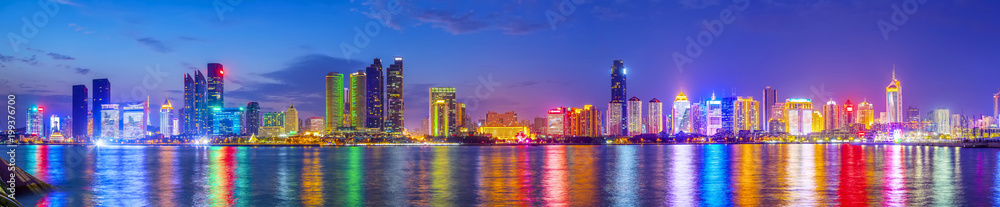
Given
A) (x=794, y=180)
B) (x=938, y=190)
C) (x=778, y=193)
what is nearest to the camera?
(x=778, y=193)

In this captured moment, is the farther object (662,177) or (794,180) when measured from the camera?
(662,177)

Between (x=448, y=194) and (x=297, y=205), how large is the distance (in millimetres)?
7871

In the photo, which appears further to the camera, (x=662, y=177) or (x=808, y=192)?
(x=662, y=177)

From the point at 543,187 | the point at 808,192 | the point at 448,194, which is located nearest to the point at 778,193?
the point at 808,192

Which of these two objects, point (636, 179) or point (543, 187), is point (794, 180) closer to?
point (636, 179)

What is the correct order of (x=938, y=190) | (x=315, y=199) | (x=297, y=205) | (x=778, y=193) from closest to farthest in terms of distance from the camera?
(x=297, y=205) → (x=315, y=199) → (x=778, y=193) → (x=938, y=190)

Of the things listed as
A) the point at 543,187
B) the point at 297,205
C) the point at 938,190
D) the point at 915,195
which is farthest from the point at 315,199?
the point at 938,190

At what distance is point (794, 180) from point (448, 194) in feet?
74.5

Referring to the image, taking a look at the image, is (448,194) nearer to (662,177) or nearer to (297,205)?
(297,205)

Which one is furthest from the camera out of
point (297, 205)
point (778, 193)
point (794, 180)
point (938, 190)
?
point (794, 180)

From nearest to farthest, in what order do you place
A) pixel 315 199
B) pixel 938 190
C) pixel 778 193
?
pixel 315 199, pixel 778 193, pixel 938 190

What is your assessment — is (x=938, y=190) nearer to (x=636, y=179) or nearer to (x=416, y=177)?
(x=636, y=179)

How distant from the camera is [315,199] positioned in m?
32.5

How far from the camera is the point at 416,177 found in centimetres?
4941
